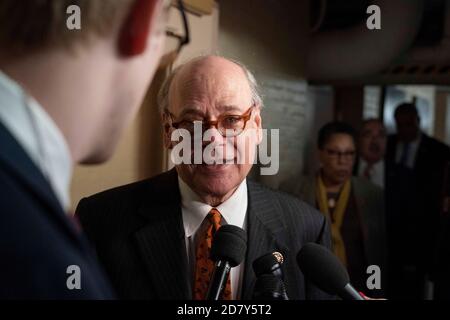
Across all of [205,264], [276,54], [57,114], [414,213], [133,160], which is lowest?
[414,213]

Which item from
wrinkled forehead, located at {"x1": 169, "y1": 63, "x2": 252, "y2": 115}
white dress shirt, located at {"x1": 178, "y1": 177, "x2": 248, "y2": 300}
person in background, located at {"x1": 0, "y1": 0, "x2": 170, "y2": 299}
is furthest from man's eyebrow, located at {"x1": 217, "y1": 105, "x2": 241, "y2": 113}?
person in background, located at {"x1": 0, "y1": 0, "x2": 170, "y2": 299}

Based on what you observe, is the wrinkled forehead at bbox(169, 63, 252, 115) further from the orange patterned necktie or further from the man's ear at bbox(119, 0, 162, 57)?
the man's ear at bbox(119, 0, 162, 57)

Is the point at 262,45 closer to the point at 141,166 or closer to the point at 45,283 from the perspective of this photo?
the point at 141,166

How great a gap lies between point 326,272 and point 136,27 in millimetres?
375

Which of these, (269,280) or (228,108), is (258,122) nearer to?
(228,108)

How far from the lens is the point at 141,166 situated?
3.99ft

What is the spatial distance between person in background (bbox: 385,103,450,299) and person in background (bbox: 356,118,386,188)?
4 centimetres

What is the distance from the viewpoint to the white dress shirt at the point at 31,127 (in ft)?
1.10

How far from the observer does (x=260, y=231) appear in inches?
34.0

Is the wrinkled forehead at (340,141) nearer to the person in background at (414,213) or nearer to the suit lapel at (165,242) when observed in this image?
the person in background at (414,213)

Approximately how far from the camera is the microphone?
0.58 metres

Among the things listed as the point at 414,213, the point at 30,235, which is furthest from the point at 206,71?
the point at 414,213

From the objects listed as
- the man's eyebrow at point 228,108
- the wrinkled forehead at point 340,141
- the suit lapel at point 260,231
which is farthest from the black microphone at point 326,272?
the wrinkled forehead at point 340,141
